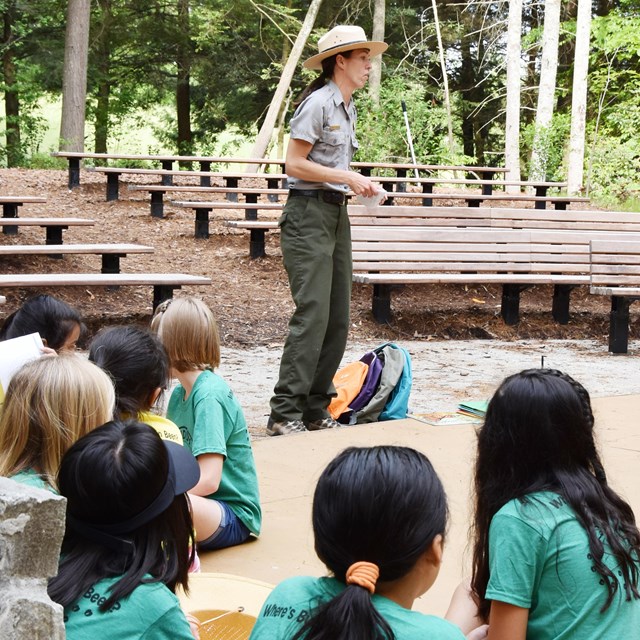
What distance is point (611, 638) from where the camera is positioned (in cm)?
221

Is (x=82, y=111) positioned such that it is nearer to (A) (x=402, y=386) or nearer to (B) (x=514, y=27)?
(B) (x=514, y=27)

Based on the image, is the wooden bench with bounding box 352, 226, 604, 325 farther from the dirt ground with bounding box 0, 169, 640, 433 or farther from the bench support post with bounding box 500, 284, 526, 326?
the dirt ground with bounding box 0, 169, 640, 433

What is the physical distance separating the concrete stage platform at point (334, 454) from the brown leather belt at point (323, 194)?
1.23 m

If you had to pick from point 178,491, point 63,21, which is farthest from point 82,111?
point 178,491

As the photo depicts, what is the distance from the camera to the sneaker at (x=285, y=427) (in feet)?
17.6

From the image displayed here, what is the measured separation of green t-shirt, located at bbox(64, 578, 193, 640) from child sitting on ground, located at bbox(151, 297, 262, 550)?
1.42 metres

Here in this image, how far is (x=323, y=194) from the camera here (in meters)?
5.46

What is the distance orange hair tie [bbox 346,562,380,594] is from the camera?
5.46 feet

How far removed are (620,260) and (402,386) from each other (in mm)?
4115

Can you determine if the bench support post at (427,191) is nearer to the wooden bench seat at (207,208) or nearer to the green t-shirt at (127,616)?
the wooden bench seat at (207,208)

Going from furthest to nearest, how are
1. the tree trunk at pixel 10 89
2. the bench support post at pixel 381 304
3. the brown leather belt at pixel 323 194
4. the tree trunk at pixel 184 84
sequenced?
the tree trunk at pixel 184 84
the tree trunk at pixel 10 89
the bench support post at pixel 381 304
the brown leather belt at pixel 323 194

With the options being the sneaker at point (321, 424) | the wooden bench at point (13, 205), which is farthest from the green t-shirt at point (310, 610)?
the wooden bench at point (13, 205)

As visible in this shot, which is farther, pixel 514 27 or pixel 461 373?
pixel 514 27

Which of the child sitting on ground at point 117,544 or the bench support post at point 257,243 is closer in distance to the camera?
the child sitting on ground at point 117,544
